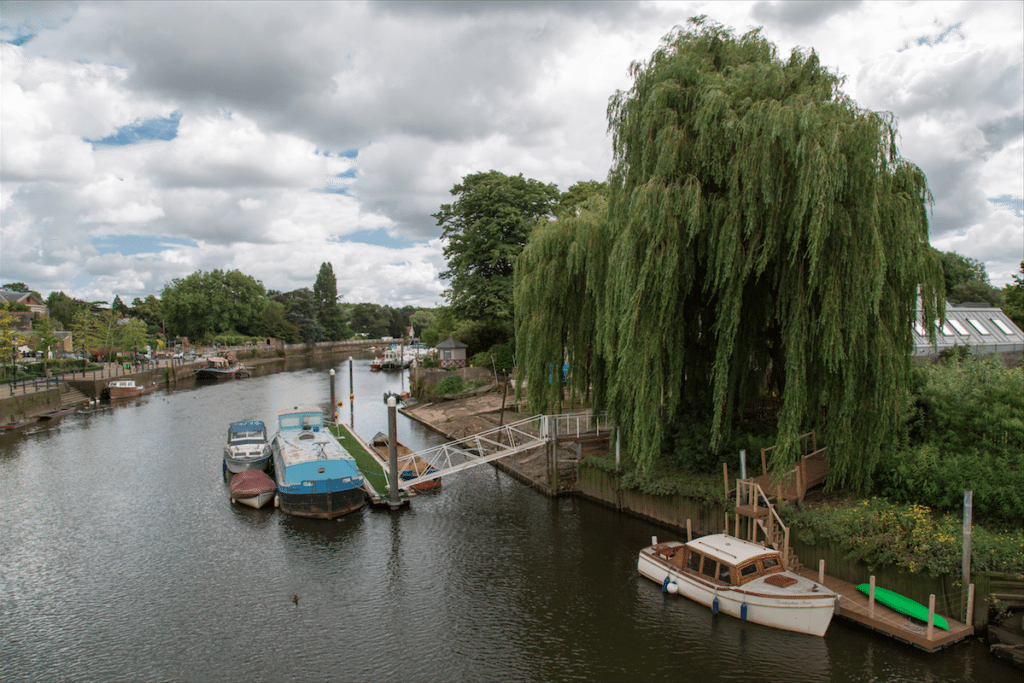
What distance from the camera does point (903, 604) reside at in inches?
445

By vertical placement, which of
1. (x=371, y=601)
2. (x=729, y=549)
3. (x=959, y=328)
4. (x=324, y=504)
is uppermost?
(x=959, y=328)

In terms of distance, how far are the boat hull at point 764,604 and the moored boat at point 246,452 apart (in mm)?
18270

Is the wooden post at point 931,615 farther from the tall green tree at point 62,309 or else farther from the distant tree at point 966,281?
the tall green tree at point 62,309

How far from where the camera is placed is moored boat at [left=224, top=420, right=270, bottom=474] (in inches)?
962

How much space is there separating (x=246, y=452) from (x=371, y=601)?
1370 cm

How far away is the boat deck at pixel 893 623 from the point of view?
34.8 ft

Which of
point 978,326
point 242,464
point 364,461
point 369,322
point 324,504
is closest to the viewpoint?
point 324,504

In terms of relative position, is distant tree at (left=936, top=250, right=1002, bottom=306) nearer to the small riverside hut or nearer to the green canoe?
the small riverside hut

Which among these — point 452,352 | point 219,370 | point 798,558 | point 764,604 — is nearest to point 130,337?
A: point 219,370

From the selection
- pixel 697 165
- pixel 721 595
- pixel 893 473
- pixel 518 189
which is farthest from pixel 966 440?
pixel 518 189

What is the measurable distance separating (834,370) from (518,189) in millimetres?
33687

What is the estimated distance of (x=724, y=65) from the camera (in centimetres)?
1500

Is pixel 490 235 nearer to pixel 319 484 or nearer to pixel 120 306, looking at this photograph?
pixel 319 484

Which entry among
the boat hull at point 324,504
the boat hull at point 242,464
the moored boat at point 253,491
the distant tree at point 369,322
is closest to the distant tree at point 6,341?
the boat hull at point 242,464
